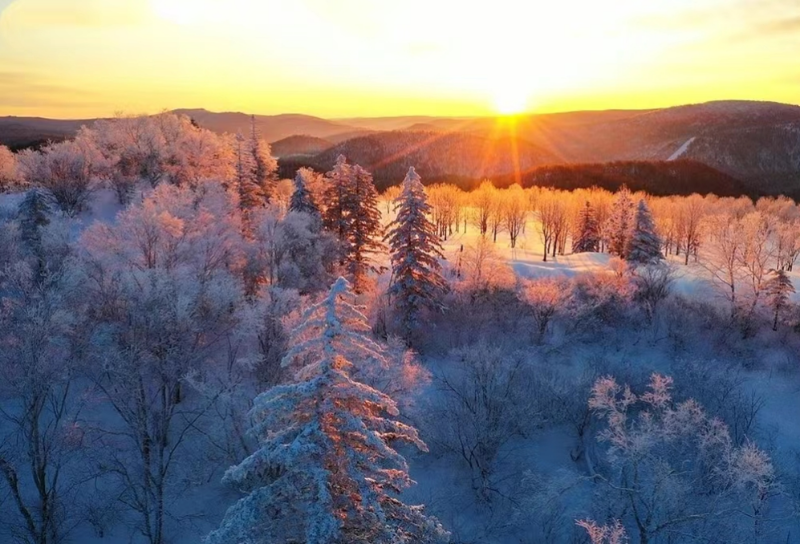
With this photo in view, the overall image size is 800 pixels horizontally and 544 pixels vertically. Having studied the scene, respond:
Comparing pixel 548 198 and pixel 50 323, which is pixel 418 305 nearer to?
pixel 50 323

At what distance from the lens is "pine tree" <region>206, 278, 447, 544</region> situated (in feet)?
27.6

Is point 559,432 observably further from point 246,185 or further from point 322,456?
point 246,185

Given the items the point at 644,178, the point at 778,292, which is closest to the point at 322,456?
the point at 778,292

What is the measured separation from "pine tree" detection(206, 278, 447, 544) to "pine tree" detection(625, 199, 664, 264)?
43.8m

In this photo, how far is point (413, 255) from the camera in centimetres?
3422

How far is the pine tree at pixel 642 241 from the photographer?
48.0 m

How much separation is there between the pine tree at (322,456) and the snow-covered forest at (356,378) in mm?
48

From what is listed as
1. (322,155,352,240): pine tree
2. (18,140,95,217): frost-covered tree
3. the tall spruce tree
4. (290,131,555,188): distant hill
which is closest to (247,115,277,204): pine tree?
(322,155,352,240): pine tree

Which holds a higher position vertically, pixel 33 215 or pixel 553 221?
pixel 33 215

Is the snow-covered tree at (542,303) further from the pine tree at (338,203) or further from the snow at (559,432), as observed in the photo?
the pine tree at (338,203)

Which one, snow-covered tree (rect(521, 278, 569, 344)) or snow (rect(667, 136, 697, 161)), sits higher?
snow (rect(667, 136, 697, 161))

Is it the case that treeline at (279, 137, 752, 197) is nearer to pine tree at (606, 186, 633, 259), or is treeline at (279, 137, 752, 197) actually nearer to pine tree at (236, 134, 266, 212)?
pine tree at (606, 186, 633, 259)

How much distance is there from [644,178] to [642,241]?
2992 inches

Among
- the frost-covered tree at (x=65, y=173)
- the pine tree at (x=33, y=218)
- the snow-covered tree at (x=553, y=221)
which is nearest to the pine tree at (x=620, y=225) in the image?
the snow-covered tree at (x=553, y=221)
